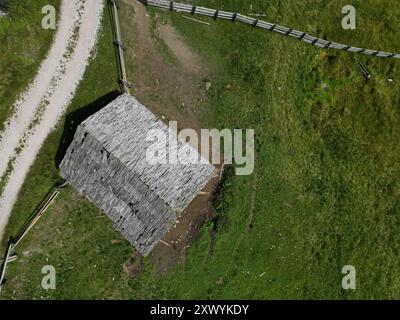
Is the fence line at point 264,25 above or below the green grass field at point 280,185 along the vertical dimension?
above

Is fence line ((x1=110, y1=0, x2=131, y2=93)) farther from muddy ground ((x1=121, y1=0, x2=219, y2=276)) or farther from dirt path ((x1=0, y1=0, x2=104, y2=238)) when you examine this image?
dirt path ((x1=0, y1=0, x2=104, y2=238))

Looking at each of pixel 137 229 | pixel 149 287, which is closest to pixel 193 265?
pixel 149 287

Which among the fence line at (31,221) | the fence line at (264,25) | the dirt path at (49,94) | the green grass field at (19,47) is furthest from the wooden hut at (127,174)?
the fence line at (264,25)

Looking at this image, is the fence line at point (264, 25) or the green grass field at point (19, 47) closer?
the green grass field at point (19, 47)

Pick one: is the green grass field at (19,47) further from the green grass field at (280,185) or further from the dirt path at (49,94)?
the green grass field at (280,185)

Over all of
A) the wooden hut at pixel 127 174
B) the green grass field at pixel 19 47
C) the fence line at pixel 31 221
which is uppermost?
the green grass field at pixel 19 47

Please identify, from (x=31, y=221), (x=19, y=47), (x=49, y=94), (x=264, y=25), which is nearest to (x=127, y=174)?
(x=31, y=221)

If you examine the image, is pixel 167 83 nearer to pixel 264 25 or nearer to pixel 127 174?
pixel 127 174
